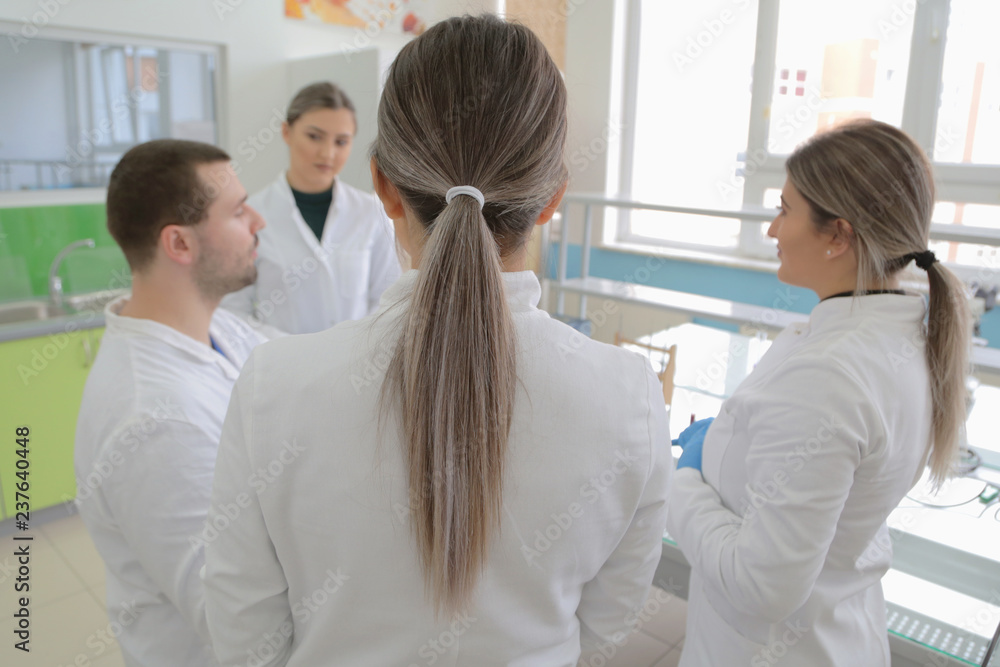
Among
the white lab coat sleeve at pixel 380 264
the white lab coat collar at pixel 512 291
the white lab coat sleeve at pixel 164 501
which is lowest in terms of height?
the white lab coat sleeve at pixel 164 501

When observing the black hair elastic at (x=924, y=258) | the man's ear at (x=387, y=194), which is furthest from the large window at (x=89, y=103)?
the black hair elastic at (x=924, y=258)

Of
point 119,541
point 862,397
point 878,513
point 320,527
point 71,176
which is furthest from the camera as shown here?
point 71,176

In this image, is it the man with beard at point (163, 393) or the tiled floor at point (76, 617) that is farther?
the tiled floor at point (76, 617)

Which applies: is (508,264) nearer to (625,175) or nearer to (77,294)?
(77,294)

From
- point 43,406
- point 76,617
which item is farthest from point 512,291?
point 43,406

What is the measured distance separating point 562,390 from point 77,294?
3403 mm

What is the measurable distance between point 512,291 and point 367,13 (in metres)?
3.80

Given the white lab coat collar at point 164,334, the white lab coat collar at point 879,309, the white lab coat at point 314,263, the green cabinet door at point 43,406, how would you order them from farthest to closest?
the green cabinet door at point 43,406
the white lab coat at point 314,263
the white lab coat collar at point 164,334
the white lab coat collar at point 879,309

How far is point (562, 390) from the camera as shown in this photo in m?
0.76

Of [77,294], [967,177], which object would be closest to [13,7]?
[77,294]

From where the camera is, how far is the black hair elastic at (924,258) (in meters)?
1.19

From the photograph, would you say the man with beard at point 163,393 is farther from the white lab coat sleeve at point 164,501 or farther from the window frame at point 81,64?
the window frame at point 81,64

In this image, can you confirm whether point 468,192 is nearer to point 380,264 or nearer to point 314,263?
point 314,263

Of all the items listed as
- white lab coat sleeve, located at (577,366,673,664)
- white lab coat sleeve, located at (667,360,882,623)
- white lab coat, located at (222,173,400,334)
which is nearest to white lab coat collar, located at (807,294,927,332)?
white lab coat sleeve, located at (667,360,882,623)
